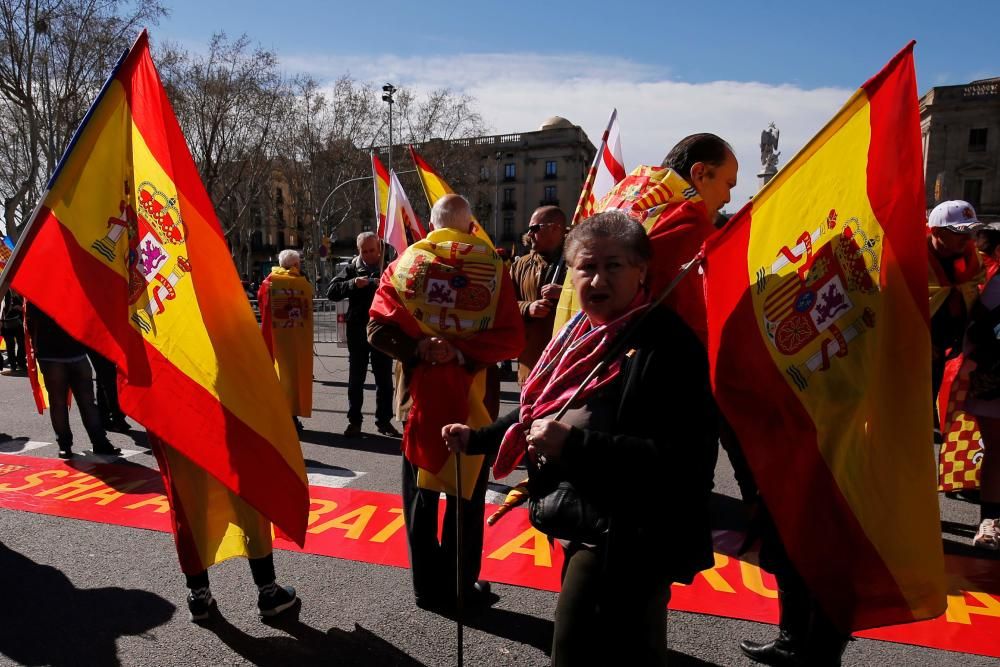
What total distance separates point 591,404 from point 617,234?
0.50 metres

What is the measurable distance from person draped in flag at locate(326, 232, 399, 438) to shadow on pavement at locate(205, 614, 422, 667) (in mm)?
3734

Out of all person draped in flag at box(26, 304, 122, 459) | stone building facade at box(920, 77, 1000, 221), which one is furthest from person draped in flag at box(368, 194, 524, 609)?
stone building facade at box(920, 77, 1000, 221)

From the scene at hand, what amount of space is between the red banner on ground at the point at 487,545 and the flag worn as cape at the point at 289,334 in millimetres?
1745

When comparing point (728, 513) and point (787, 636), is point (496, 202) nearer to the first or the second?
point (728, 513)

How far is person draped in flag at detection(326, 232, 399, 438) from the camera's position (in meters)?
6.79

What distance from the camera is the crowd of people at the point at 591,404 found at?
5.87 feet

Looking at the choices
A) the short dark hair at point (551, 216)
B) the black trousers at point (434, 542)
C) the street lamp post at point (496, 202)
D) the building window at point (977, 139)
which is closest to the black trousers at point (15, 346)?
the short dark hair at point (551, 216)

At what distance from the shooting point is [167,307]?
286 centimetres

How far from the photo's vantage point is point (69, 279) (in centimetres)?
270

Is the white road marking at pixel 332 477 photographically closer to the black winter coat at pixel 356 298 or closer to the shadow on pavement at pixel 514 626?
the black winter coat at pixel 356 298

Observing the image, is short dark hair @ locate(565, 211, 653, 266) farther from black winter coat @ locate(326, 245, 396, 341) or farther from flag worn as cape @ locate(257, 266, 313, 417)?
flag worn as cape @ locate(257, 266, 313, 417)

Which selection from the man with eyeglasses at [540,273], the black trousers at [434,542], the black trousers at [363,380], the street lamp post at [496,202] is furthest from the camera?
the street lamp post at [496,202]

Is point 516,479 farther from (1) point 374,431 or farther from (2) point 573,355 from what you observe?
(2) point 573,355

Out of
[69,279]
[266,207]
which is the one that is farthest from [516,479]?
[266,207]
